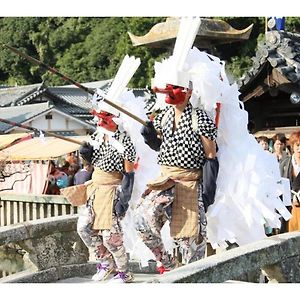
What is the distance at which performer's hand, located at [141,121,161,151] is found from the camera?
423 centimetres

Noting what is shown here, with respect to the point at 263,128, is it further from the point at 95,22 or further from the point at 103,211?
the point at 95,22

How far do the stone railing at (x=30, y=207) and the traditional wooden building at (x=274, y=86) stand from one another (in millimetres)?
2311

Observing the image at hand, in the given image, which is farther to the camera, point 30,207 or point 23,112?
point 23,112

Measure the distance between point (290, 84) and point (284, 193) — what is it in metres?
2.76

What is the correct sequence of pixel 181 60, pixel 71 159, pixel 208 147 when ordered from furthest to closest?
pixel 71 159, pixel 181 60, pixel 208 147

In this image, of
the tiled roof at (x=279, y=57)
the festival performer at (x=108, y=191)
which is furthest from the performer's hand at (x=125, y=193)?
the tiled roof at (x=279, y=57)

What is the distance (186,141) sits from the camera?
4137 millimetres

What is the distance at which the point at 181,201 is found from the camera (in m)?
4.16

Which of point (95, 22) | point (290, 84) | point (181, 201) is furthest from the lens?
point (95, 22)

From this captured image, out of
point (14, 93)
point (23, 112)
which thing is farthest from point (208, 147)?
point (14, 93)

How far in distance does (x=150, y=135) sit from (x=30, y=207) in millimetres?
3557

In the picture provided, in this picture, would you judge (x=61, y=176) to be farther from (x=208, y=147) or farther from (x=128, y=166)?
(x=208, y=147)

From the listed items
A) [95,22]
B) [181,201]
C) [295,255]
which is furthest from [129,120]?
[95,22]

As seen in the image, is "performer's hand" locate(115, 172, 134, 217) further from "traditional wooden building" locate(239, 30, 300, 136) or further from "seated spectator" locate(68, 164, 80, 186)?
"seated spectator" locate(68, 164, 80, 186)
